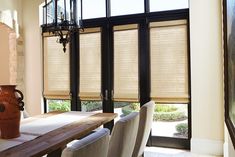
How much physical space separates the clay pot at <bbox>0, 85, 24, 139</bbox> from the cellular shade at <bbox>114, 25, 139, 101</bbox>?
2.69 meters

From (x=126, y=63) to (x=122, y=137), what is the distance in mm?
2748

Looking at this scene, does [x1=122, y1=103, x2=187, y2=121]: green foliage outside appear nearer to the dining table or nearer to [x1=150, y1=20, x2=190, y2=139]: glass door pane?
[x1=150, y1=20, x2=190, y2=139]: glass door pane

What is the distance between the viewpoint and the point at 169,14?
14.3 feet

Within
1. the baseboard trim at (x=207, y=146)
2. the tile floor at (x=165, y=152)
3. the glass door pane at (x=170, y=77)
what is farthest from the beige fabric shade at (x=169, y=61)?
the tile floor at (x=165, y=152)

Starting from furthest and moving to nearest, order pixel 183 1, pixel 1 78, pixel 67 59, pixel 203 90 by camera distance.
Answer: pixel 67 59
pixel 1 78
pixel 183 1
pixel 203 90

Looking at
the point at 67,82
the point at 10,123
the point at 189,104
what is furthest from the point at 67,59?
the point at 10,123

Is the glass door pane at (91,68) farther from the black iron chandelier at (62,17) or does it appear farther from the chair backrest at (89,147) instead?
the chair backrest at (89,147)

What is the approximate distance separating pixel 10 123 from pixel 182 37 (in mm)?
3109

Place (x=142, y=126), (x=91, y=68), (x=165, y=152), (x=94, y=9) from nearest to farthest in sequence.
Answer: (x=142, y=126) < (x=165, y=152) < (x=91, y=68) < (x=94, y=9)

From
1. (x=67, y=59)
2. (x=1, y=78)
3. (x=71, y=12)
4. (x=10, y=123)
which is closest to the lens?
(x=10, y=123)

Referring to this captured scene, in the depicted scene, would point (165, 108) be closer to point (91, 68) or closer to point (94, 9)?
point (91, 68)

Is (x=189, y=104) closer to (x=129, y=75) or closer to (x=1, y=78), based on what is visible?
(x=129, y=75)

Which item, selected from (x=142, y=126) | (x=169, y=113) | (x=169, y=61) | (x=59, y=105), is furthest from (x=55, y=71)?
(x=142, y=126)

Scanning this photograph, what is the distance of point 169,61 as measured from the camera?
170 inches
